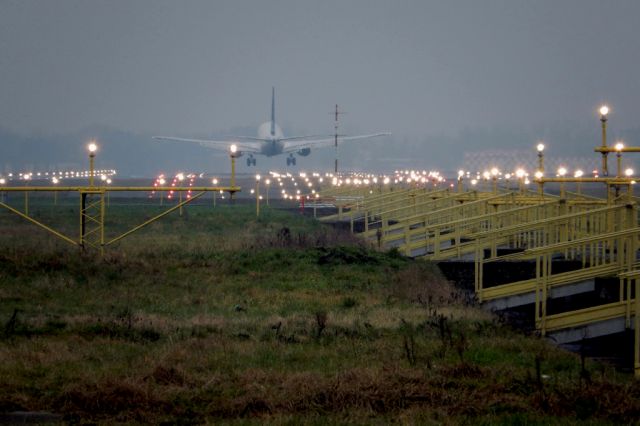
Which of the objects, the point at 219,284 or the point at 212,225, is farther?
the point at 212,225

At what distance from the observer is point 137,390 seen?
933cm

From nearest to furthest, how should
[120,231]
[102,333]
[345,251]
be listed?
1. [102,333]
2. [345,251]
3. [120,231]

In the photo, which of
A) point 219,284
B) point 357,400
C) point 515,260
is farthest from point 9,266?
point 357,400

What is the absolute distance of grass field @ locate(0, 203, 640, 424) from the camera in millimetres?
9000

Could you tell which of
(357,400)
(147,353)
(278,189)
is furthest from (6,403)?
(278,189)

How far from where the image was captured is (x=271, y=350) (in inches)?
468

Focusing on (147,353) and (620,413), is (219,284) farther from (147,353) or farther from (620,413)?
(620,413)

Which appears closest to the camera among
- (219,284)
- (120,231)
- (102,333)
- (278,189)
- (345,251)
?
(102,333)

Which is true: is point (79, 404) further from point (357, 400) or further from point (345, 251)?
point (345, 251)

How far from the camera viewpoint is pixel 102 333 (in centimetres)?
1321

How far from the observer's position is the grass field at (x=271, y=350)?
9.00 m

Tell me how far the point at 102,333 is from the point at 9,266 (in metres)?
8.01

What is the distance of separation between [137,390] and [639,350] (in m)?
6.66

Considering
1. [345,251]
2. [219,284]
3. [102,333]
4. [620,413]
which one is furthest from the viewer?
[345,251]
